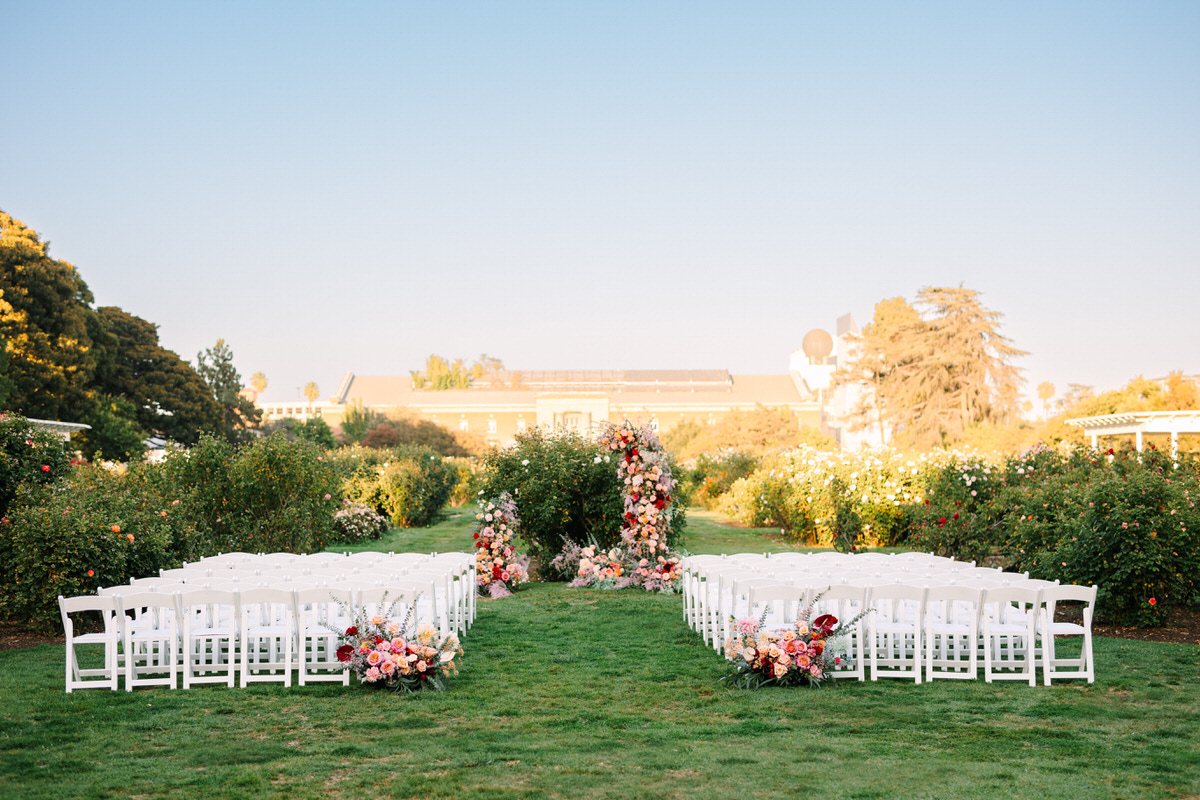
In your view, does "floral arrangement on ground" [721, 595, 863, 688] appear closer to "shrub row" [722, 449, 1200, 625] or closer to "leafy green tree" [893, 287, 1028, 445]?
"shrub row" [722, 449, 1200, 625]

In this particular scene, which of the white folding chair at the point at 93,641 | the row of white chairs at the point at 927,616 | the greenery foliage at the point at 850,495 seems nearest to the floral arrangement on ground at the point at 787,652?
the row of white chairs at the point at 927,616

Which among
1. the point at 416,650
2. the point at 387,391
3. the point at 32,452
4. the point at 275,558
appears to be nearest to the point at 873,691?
the point at 416,650

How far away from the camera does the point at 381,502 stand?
2791 centimetres

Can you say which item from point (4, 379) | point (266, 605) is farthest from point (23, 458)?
point (4, 379)

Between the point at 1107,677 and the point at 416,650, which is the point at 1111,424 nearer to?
the point at 1107,677

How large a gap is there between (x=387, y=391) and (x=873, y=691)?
81.9 m

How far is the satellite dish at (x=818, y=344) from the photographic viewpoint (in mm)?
77688

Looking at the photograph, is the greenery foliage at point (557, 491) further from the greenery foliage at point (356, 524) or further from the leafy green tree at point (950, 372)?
the leafy green tree at point (950, 372)

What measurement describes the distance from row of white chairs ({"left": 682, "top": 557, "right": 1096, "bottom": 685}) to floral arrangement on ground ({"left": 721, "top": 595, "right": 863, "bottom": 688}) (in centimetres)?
19

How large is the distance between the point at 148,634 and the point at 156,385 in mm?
32868

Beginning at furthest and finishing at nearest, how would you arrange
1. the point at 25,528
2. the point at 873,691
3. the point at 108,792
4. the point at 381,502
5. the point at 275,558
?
the point at 381,502 < the point at 275,558 < the point at 25,528 < the point at 873,691 < the point at 108,792

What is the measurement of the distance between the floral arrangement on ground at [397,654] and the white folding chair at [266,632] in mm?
431

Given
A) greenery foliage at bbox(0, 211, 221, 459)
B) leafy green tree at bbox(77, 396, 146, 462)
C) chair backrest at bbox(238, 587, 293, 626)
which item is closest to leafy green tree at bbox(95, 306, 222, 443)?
greenery foliage at bbox(0, 211, 221, 459)

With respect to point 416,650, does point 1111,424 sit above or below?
above
